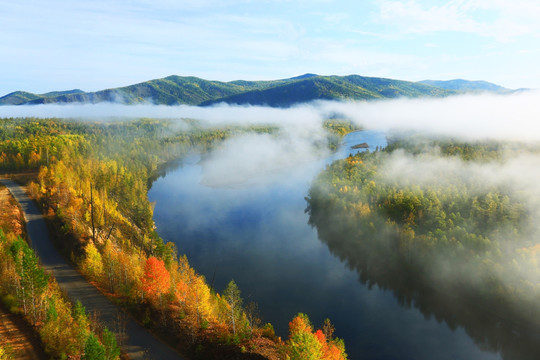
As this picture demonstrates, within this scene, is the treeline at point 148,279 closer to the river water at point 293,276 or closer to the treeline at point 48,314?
the river water at point 293,276

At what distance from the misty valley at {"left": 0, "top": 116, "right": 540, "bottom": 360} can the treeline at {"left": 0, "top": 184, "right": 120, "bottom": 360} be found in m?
0.34

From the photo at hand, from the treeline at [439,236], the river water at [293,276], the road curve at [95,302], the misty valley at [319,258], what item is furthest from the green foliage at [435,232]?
the road curve at [95,302]

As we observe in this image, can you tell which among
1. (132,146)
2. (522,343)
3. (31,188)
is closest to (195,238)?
(31,188)

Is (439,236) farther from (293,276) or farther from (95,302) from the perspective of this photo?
(95,302)

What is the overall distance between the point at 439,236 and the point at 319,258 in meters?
28.4

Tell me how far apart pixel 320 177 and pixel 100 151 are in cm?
11262

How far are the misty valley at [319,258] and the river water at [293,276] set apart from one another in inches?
13.2

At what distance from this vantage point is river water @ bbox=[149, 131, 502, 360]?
52219 millimetres

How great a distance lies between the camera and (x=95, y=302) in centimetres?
4450

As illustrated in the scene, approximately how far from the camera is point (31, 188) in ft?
290

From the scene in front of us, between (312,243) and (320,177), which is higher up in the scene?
(320,177)

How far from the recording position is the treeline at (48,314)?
29281mm

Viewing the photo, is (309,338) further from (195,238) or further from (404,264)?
(195,238)

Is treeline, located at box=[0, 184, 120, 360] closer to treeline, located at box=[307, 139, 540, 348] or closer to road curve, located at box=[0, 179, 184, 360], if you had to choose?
road curve, located at box=[0, 179, 184, 360]
